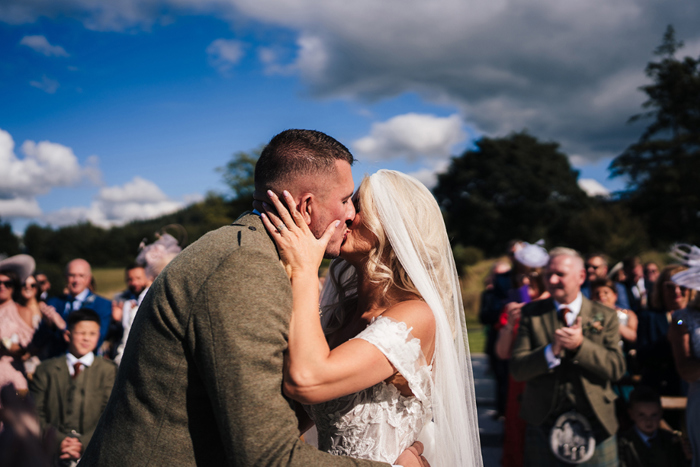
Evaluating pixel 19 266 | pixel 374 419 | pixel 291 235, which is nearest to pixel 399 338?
pixel 374 419

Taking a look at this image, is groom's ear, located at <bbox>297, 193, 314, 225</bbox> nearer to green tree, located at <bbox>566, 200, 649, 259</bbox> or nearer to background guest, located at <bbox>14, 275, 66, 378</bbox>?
Result: background guest, located at <bbox>14, 275, 66, 378</bbox>

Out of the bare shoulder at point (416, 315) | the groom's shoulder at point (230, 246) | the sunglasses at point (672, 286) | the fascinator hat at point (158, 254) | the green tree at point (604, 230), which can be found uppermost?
the green tree at point (604, 230)

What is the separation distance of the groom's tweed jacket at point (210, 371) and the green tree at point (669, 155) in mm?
38472

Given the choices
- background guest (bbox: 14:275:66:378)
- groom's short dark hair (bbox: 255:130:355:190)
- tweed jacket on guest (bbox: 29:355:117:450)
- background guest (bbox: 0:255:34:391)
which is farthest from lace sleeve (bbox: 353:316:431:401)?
background guest (bbox: 14:275:66:378)

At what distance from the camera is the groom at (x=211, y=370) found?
1432 millimetres

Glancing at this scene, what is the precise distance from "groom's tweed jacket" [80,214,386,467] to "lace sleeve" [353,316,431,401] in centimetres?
49

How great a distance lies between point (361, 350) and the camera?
1938mm

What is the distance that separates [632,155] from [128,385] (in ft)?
142

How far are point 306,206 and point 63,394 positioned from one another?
3.83m

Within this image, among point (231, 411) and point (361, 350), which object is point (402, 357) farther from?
point (231, 411)

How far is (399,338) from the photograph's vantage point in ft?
6.83

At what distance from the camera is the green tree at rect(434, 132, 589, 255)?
149ft

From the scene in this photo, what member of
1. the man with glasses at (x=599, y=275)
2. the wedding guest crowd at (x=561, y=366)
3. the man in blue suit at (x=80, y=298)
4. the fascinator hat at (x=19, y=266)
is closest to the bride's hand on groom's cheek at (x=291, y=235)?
the wedding guest crowd at (x=561, y=366)

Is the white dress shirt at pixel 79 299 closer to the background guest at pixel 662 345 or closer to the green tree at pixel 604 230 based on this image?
the background guest at pixel 662 345
